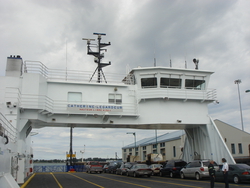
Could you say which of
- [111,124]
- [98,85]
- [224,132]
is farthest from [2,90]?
[224,132]

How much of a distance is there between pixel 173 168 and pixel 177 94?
7139 mm

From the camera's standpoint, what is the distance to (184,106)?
953 inches

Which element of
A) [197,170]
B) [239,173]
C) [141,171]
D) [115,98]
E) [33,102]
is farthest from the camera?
[141,171]

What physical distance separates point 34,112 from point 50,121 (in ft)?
6.15

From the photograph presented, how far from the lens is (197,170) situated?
2064 cm

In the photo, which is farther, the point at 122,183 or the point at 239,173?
the point at 122,183

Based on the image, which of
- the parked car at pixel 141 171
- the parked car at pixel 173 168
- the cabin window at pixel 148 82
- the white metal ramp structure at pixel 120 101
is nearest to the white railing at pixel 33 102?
the white metal ramp structure at pixel 120 101

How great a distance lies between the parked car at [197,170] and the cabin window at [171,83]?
7.28m

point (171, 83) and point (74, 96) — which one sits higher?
point (171, 83)

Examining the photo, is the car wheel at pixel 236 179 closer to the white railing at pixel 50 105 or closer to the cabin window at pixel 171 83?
the white railing at pixel 50 105

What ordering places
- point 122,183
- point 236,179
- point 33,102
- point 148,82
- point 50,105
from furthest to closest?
1. point 148,82
2. point 50,105
3. point 33,102
4. point 122,183
5. point 236,179

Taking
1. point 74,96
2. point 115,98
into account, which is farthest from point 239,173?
point 74,96

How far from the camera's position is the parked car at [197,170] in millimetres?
20109

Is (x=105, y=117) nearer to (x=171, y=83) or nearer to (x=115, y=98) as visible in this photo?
(x=115, y=98)
